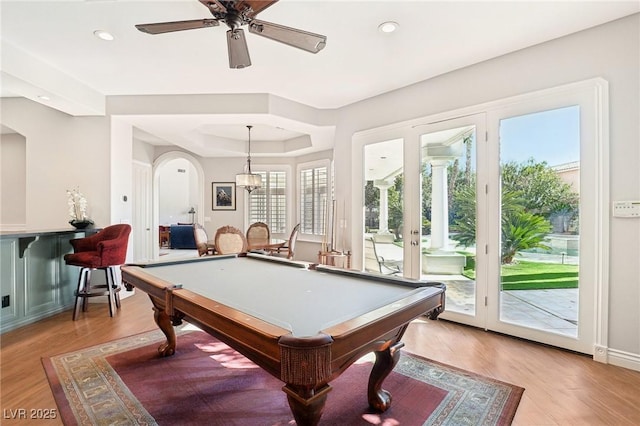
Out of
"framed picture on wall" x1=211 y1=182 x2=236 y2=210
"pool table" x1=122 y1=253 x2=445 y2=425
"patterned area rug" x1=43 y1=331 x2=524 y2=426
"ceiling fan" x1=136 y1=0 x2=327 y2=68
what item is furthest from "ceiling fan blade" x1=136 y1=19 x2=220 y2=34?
"framed picture on wall" x1=211 y1=182 x2=236 y2=210

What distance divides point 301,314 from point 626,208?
285 centimetres

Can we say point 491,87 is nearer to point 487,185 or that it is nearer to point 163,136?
point 487,185

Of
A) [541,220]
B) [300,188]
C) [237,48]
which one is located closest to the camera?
[237,48]

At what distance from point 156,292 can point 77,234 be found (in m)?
3.23

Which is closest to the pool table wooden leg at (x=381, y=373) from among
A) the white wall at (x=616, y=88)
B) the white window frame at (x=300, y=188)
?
the white wall at (x=616, y=88)

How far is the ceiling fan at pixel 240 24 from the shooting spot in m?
1.87

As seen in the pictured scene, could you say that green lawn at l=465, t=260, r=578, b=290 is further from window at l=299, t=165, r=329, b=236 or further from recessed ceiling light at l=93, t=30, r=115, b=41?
recessed ceiling light at l=93, t=30, r=115, b=41

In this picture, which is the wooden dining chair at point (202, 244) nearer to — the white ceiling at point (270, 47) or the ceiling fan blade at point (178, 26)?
the white ceiling at point (270, 47)

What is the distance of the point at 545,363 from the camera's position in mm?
2582

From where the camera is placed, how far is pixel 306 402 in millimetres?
1167

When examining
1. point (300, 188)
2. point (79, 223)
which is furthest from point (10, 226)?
point (300, 188)

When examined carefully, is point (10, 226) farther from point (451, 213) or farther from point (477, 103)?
point (477, 103)

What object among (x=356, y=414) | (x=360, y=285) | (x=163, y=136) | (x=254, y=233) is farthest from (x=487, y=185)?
(x=163, y=136)

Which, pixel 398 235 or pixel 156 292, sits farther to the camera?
pixel 398 235
